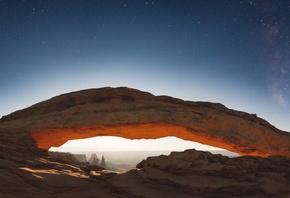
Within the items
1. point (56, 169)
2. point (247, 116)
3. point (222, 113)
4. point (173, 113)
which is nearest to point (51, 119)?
point (56, 169)

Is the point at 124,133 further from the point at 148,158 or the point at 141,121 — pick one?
the point at 148,158

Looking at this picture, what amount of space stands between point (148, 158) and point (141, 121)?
19.3ft

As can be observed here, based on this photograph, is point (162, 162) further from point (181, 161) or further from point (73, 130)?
point (73, 130)

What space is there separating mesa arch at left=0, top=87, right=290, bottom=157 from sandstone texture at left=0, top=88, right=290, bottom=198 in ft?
0.27

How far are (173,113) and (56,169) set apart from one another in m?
10.7

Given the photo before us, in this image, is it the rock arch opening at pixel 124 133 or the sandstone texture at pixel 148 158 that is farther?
the rock arch opening at pixel 124 133

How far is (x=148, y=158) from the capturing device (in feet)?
49.2

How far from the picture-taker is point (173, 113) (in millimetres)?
20812

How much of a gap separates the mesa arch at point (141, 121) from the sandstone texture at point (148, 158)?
0.27 feet

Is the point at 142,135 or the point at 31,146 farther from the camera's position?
the point at 142,135

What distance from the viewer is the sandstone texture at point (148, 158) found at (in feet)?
39.4

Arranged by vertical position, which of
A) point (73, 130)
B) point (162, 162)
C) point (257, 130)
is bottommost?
point (162, 162)

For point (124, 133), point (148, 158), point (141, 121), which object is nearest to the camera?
point (148, 158)

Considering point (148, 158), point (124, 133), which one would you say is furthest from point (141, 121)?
point (148, 158)
